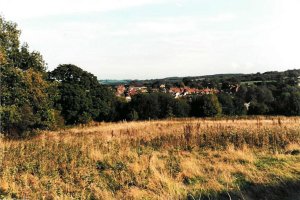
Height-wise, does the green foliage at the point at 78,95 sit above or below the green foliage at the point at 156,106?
above

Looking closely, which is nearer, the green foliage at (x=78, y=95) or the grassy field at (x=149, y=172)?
the grassy field at (x=149, y=172)

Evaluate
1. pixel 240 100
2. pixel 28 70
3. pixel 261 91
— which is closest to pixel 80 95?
pixel 28 70

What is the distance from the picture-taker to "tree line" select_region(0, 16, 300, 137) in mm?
18734

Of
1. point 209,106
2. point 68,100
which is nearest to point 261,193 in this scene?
point 68,100

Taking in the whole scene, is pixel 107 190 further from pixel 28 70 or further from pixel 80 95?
pixel 80 95

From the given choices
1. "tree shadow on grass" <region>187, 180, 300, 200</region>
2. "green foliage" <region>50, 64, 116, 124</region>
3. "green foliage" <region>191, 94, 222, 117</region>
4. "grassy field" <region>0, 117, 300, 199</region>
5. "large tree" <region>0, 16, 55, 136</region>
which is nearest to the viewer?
"tree shadow on grass" <region>187, 180, 300, 200</region>

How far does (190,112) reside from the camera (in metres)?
69.4

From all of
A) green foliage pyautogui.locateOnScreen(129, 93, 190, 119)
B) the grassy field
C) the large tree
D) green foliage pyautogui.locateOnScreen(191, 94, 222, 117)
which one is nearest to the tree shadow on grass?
the grassy field

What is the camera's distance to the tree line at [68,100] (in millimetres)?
18734

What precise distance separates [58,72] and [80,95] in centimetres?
419

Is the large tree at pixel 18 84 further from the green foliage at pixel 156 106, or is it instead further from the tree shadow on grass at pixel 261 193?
the green foliage at pixel 156 106

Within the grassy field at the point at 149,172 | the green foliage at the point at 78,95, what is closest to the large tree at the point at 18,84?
the grassy field at the point at 149,172

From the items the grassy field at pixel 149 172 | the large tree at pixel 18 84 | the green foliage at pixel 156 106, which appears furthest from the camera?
the green foliage at pixel 156 106

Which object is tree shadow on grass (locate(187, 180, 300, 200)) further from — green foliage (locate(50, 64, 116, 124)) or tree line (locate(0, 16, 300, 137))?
green foliage (locate(50, 64, 116, 124))
